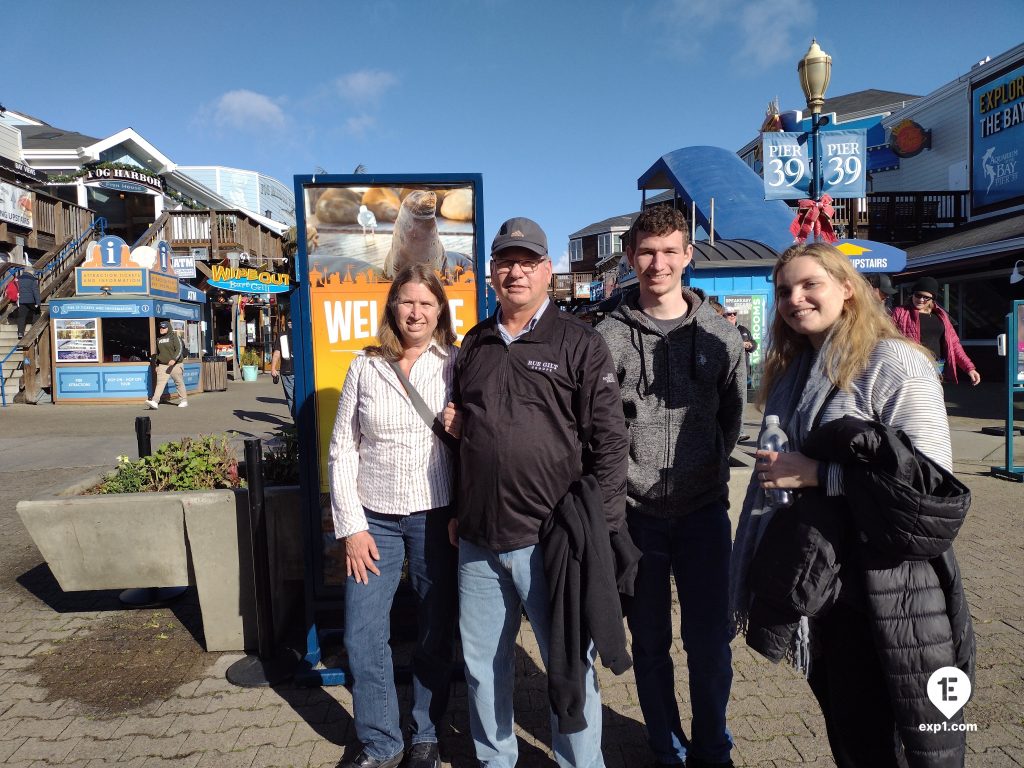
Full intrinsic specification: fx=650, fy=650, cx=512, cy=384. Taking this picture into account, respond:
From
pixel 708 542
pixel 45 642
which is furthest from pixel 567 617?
pixel 45 642

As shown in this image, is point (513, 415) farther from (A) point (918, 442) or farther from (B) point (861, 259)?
(B) point (861, 259)

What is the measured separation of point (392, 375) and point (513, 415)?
0.58 m

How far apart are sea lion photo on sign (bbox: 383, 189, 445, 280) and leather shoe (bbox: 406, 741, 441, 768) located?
1.98m

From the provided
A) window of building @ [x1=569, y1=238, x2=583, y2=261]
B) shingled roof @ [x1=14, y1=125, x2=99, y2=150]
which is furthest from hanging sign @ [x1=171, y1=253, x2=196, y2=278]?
window of building @ [x1=569, y1=238, x2=583, y2=261]

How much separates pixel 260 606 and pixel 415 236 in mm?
1939

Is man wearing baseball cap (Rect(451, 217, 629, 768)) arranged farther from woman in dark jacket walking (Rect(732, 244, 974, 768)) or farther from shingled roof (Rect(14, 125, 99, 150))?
shingled roof (Rect(14, 125, 99, 150))

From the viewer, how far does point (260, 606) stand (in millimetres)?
3164

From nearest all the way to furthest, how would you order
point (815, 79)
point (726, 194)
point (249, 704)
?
point (249, 704) < point (815, 79) < point (726, 194)

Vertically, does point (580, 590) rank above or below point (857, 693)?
above

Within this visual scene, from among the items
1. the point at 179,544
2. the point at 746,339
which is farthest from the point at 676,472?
the point at 746,339

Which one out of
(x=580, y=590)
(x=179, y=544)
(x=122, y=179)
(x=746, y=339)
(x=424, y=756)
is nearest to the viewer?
(x=580, y=590)

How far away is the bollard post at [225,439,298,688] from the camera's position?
304 centimetres

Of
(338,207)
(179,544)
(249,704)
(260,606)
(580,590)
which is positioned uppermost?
(338,207)

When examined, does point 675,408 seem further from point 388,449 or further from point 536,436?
point 388,449
